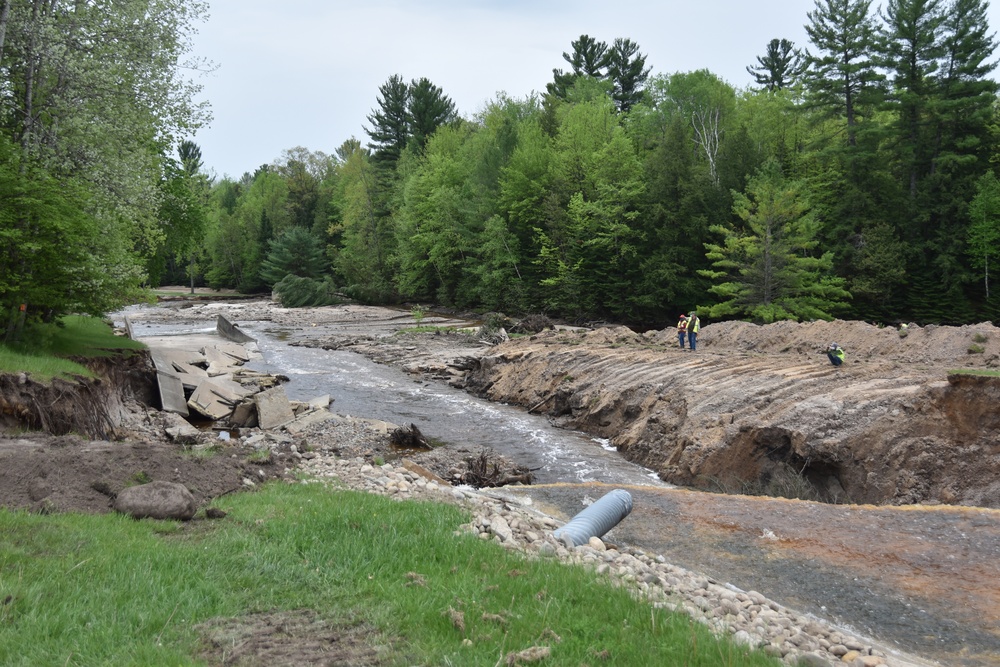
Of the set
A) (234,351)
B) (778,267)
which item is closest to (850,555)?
(234,351)

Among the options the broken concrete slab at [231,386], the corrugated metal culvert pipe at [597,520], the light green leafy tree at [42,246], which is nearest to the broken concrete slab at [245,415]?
the broken concrete slab at [231,386]

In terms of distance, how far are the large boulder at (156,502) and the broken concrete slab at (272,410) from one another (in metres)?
10.1

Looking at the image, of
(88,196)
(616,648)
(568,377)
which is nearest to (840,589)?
(616,648)

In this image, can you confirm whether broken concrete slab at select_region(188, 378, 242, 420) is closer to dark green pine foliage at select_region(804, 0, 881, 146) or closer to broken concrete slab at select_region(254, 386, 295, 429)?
broken concrete slab at select_region(254, 386, 295, 429)

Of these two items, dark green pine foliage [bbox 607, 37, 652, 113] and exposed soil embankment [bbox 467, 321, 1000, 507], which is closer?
exposed soil embankment [bbox 467, 321, 1000, 507]

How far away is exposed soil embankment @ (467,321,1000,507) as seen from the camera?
1252 cm

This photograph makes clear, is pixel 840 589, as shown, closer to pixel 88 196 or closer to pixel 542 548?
pixel 542 548

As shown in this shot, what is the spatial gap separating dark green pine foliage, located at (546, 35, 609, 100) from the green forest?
0.25 metres

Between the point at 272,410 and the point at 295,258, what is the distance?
62.8 meters

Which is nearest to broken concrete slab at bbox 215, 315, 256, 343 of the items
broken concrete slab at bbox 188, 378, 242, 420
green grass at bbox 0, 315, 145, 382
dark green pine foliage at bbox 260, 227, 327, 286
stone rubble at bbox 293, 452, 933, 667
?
green grass at bbox 0, 315, 145, 382

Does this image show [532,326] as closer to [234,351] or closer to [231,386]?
[234,351]

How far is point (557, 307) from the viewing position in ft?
171

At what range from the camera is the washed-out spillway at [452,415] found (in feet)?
51.5

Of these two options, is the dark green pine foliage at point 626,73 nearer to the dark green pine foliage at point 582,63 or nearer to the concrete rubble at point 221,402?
the dark green pine foliage at point 582,63
